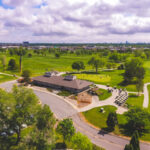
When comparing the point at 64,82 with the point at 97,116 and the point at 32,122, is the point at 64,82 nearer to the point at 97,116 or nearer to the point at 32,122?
the point at 97,116

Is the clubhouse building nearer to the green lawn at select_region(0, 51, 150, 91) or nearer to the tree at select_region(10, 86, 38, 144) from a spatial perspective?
the green lawn at select_region(0, 51, 150, 91)

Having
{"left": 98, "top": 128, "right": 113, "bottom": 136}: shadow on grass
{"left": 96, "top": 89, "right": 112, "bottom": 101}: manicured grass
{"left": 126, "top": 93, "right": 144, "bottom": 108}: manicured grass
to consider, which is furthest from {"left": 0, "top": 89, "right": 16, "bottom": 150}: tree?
{"left": 126, "top": 93, "right": 144, "bottom": 108}: manicured grass

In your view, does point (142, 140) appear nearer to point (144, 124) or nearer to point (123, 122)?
point (144, 124)

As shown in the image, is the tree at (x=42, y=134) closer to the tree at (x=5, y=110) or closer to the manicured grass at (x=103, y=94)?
the tree at (x=5, y=110)

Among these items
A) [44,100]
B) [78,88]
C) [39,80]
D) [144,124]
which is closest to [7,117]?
[44,100]

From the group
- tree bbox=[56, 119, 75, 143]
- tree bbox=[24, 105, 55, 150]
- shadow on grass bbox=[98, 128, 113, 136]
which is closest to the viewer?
tree bbox=[24, 105, 55, 150]

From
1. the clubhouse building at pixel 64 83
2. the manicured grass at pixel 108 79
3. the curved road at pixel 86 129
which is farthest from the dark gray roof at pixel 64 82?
the manicured grass at pixel 108 79

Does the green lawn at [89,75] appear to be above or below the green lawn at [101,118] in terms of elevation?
above
